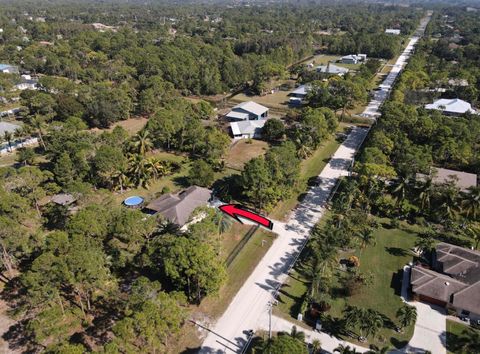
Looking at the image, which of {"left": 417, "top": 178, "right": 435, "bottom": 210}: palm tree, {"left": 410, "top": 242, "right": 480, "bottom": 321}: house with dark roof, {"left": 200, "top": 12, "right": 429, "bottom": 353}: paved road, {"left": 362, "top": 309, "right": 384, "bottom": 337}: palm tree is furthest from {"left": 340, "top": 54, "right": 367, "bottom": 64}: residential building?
{"left": 362, "top": 309, "right": 384, "bottom": 337}: palm tree

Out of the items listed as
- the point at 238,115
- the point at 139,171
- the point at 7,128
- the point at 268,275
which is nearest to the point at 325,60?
the point at 238,115

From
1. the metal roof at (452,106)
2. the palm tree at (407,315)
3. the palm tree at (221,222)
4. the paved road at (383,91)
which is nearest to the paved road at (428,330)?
the palm tree at (407,315)

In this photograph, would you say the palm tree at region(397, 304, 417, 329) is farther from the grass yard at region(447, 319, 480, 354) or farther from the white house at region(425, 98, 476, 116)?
the white house at region(425, 98, 476, 116)

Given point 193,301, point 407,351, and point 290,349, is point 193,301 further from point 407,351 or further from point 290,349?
point 407,351

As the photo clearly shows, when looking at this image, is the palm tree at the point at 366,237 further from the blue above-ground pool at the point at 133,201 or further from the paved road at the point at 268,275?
the blue above-ground pool at the point at 133,201

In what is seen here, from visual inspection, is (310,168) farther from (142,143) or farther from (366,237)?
(142,143)

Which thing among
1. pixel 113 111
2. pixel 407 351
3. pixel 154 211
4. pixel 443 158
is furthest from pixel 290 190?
pixel 113 111
